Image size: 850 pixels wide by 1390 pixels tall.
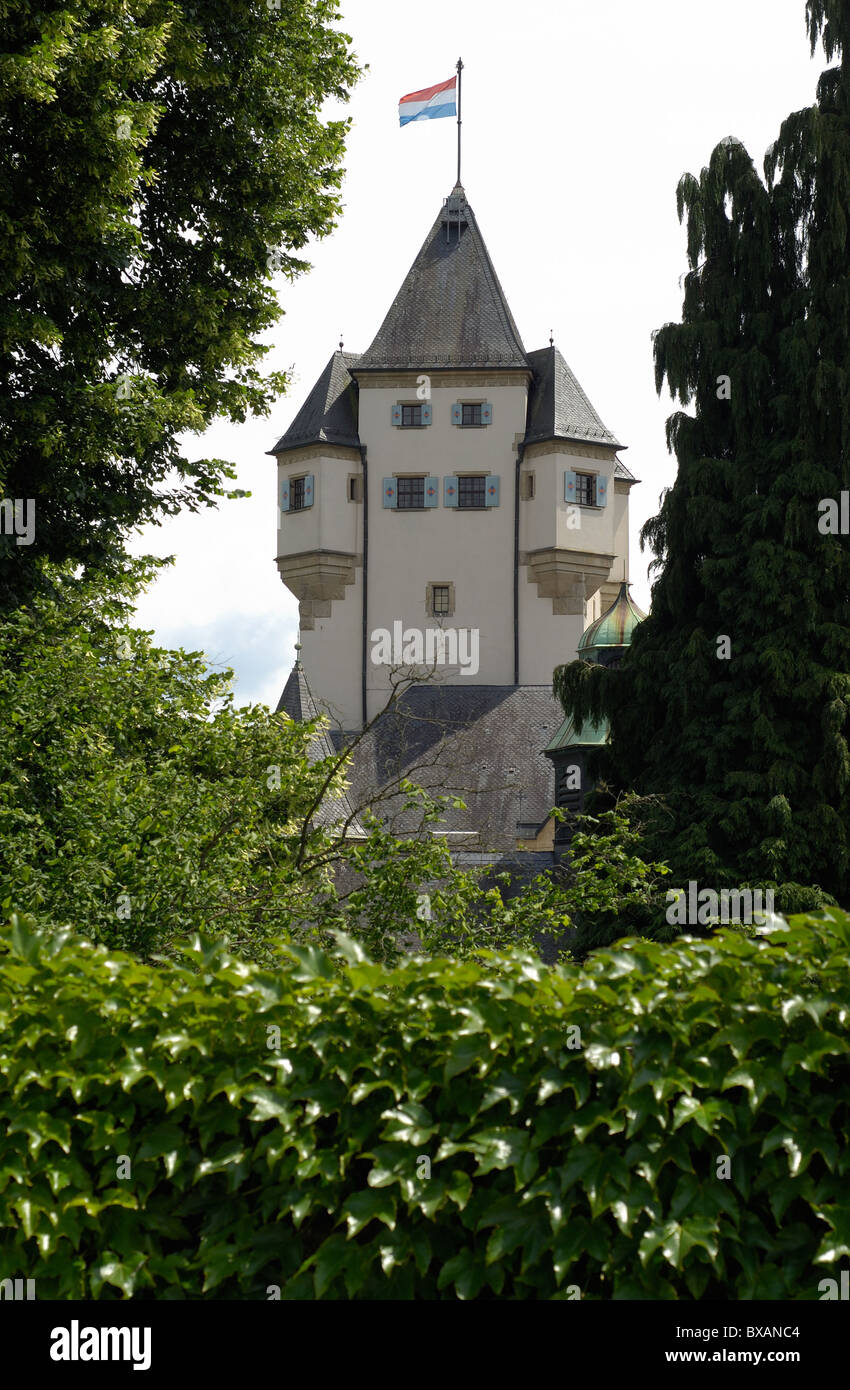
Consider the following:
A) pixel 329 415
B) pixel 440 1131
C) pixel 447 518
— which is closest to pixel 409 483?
pixel 447 518

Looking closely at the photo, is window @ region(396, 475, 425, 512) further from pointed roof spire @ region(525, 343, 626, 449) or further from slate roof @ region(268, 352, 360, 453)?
pointed roof spire @ region(525, 343, 626, 449)

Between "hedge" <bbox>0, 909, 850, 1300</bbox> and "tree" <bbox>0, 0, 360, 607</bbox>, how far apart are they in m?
10.4

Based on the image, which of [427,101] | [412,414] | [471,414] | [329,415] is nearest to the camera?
[471,414]

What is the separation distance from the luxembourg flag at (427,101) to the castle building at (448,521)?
7.48 meters

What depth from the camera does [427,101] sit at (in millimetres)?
56125

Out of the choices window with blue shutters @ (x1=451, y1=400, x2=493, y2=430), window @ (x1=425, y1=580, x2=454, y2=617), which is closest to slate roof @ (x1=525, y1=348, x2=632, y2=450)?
window with blue shutters @ (x1=451, y1=400, x2=493, y2=430)

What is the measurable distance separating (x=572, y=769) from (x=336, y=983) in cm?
3528

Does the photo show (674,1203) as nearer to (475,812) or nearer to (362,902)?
(362,902)

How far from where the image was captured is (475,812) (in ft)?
154

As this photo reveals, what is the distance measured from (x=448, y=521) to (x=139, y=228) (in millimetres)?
37171

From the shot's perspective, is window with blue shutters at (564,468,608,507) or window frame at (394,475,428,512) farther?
window frame at (394,475,428,512)

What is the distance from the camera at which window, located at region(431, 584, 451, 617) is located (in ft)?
175

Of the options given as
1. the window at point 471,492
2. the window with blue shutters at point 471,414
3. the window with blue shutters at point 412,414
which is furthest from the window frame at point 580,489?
the window with blue shutters at point 412,414

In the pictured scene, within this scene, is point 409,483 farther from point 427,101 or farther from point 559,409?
point 427,101
